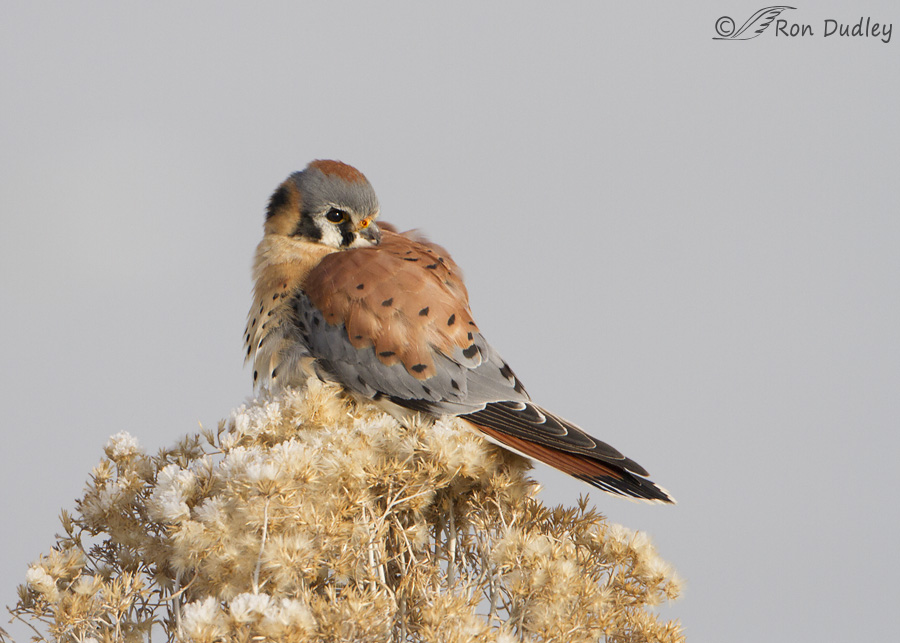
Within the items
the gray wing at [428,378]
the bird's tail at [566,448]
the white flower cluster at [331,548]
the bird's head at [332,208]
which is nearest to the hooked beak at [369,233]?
the bird's head at [332,208]

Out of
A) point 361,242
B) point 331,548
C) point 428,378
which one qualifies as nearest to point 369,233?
point 361,242

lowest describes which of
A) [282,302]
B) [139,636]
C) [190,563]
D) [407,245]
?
[139,636]

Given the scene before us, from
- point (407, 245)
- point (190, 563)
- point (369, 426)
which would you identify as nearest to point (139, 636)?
point (190, 563)

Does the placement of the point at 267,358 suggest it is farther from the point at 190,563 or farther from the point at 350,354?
the point at 190,563

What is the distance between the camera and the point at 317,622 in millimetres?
1489

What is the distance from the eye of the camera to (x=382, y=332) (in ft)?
8.09

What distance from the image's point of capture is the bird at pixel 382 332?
2.22 metres

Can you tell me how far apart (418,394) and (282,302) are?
59cm

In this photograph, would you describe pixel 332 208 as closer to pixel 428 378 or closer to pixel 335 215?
pixel 335 215

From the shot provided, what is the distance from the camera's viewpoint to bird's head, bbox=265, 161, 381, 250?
284 centimetres

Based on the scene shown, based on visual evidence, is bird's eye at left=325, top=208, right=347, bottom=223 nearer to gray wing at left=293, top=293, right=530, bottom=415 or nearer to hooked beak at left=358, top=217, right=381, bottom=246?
hooked beak at left=358, top=217, right=381, bottom=246

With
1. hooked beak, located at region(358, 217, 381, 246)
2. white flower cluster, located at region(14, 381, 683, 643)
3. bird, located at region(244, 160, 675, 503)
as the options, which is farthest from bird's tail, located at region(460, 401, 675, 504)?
hooked beak, located at region(358, 217, 381, 246)

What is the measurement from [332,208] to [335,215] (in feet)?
0.08

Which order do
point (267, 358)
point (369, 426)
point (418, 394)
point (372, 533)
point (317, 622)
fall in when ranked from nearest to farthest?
point (317, 622) < point (372, 533) < point (369, 426) < point (418, 394) < point (267, 358)
